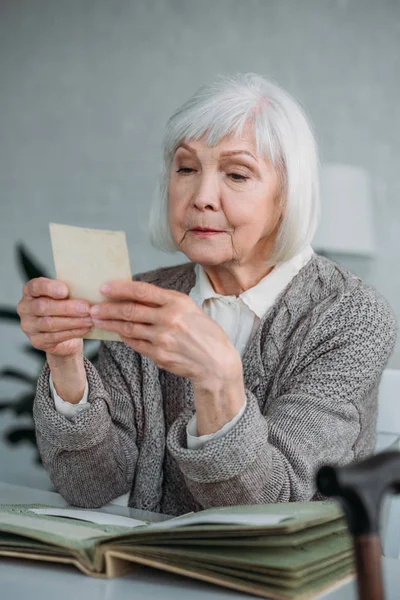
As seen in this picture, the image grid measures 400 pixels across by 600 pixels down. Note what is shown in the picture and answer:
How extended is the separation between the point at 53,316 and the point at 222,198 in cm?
48

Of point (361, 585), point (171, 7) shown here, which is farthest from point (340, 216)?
point (361, 585)

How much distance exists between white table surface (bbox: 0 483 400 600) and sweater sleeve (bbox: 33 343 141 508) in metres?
0.46

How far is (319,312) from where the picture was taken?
157 cm

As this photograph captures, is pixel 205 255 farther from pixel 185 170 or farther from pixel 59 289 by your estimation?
pixel 59 289

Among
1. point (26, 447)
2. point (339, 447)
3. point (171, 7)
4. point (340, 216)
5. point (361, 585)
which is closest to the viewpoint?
point (361, 585)

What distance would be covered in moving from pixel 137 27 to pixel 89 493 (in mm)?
2663

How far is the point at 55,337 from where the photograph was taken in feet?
4.10

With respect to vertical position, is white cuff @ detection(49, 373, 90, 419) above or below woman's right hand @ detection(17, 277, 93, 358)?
below

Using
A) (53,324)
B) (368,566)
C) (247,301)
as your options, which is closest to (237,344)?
(247,301)

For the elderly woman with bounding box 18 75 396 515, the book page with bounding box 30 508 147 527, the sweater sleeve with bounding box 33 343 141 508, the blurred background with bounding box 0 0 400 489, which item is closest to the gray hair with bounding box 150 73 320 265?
the elderly woman with bounding box 18 75 396 515

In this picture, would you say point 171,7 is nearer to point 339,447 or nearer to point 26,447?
point 26,447

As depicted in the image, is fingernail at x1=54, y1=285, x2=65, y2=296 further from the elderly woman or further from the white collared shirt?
the white collared shirt

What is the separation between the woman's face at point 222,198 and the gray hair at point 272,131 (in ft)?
0.08

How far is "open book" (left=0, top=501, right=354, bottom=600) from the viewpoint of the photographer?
0.79m
